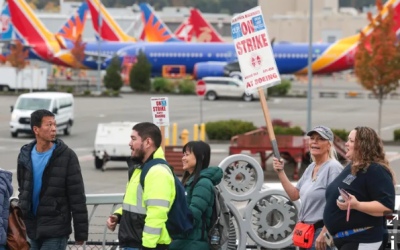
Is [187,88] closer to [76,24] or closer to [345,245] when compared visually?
[76,24]

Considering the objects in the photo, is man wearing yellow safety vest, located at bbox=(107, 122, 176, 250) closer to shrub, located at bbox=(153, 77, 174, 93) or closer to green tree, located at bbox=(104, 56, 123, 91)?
green tree, located at bbox=(104, 56, 123, 91)

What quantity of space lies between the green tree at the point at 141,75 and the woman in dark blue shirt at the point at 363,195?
5560 cm

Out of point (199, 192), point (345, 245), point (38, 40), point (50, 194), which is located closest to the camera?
point (345, 245)

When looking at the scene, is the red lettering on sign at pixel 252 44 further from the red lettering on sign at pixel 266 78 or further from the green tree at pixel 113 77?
the green tree at pixel 113 77

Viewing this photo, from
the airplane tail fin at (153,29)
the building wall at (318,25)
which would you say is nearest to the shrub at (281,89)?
the airplane tail fin at (153,29)

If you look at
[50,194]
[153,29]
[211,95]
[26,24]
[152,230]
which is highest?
[153,29]

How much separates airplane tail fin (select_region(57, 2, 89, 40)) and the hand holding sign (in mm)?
86173

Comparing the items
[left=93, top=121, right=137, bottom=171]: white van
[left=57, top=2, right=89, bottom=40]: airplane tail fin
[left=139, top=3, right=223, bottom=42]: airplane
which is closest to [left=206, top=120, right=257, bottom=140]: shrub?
[left=93, top=121, right=137, bottom=171]: white van

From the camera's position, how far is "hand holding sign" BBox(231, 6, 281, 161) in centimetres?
686

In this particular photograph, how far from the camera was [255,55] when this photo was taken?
689 cm

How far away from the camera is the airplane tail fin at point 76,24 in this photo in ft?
304

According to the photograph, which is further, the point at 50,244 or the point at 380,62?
the point at 380,62

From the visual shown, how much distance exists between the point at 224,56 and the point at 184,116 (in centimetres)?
3144

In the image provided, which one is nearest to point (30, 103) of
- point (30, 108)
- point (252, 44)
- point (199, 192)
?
point (30, 108)
